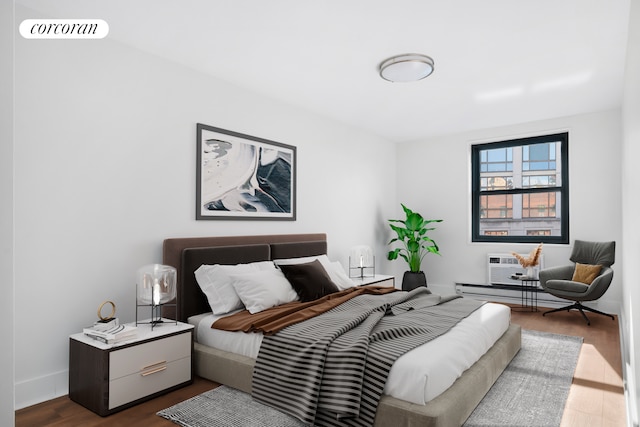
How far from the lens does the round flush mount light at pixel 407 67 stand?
340 centimetres

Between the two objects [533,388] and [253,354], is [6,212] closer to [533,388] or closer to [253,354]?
[253,354]

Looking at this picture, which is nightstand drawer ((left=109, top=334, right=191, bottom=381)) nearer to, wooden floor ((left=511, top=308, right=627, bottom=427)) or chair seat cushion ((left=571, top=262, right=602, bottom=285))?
wooden floor ((left=511, top=308, right=627, bottom=427))

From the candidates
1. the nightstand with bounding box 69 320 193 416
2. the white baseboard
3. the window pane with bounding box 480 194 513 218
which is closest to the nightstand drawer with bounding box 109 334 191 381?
the nightstand with bounding box 69 320 193 416

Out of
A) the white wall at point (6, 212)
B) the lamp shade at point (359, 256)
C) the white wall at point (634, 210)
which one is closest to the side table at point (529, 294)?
the white wall at point (634, 210)

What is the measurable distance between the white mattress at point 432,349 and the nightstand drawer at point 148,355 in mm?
238

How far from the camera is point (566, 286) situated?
4.58 meters

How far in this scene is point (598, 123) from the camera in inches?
200

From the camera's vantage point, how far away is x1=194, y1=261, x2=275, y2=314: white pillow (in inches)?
124

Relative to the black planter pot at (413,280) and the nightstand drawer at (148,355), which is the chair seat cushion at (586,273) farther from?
the nightstand drawer at (148,355)

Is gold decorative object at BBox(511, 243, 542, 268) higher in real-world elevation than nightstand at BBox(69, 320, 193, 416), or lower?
higher

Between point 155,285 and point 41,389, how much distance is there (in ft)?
3.04

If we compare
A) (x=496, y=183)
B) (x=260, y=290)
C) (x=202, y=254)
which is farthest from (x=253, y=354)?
(x=496, y=183)

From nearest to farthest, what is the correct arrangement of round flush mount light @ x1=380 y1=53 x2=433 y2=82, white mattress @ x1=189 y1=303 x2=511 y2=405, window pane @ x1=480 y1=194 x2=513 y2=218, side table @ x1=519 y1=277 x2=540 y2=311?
1. white mattress @ x1=189 y1=303 x2=511 y2=405
2. round flush mount light @ x1=380 y1=53 x2=433 y2=82
3. side table @ x1=519 y1=277 x2=540 y2=311
4. window pane @ x1=480 y1=194 x2=513 y2=218

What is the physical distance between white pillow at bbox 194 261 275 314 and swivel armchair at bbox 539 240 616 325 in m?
3.58
